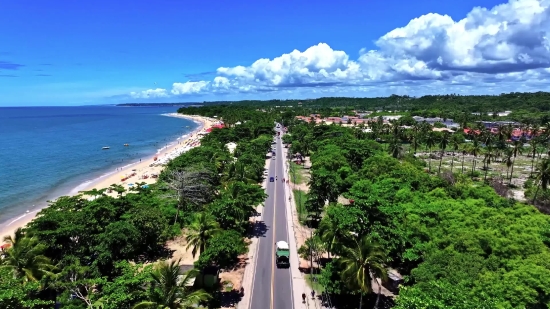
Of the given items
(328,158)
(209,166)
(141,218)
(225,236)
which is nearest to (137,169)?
(209,166)

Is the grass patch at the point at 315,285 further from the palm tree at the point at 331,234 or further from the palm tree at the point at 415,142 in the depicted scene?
the palm tree at the point at 415,142

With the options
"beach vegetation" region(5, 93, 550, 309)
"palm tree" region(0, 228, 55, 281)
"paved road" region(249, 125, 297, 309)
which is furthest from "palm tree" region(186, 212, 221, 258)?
"palm tree" region(0, 228, 55, 281)

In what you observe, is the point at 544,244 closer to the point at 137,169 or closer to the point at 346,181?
the point at 346,181

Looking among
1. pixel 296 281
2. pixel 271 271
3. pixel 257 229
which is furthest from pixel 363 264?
pixel 257 229

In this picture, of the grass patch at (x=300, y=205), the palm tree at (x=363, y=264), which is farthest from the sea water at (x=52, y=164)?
the palm tree at (x=363, y=264)

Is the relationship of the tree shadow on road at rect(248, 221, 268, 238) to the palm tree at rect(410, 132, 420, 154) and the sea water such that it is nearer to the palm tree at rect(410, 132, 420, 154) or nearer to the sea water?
the sea water

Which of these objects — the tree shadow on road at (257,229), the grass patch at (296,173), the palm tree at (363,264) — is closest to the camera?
the palm tree at (363,264)
